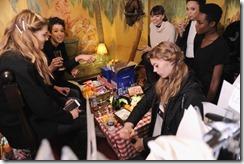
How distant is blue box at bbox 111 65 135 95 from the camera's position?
2.22m

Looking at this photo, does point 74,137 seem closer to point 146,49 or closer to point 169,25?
point 146,49

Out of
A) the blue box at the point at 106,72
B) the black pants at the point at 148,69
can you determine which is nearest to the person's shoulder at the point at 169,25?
the black pants at the point at 148,69

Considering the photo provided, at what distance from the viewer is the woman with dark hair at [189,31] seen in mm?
1854

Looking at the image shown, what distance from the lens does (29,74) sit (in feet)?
4.80

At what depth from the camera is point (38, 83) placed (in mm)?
1545

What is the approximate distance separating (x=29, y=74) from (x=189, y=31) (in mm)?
1152

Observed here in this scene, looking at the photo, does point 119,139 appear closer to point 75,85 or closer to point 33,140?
point 33,140

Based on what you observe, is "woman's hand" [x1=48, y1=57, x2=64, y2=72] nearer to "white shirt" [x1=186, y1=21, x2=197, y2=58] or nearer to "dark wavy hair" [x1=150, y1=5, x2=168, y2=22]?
"dark wavy hair" [x1=150, y1=5, x2=168, y2=22]

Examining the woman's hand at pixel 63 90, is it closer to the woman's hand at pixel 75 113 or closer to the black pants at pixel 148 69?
the woman's hand at pixel 75 113

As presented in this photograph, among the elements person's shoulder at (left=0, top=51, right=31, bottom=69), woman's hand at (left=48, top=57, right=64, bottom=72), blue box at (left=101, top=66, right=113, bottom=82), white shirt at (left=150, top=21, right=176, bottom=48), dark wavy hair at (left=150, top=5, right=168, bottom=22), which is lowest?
blue box at (left=101, top=66, right=113, bottom=82)

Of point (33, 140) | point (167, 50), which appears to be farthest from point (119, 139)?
point (167, 50)

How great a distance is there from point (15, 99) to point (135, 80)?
1.09m

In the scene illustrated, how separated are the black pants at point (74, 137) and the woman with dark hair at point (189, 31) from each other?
904 mm

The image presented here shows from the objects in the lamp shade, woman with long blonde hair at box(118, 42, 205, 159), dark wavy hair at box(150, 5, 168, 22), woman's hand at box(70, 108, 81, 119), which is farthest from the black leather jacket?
the lamp shade
